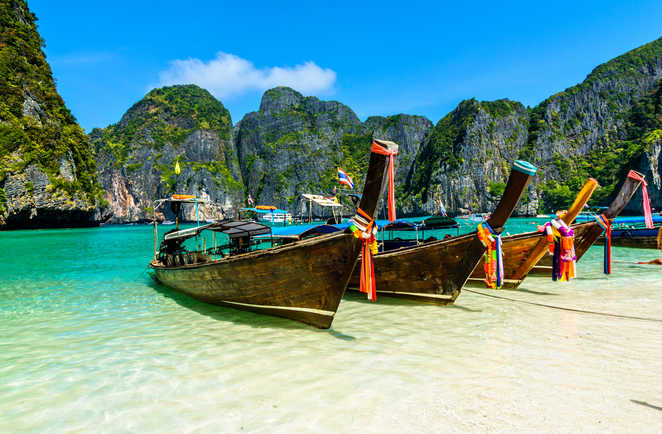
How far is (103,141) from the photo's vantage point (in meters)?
129

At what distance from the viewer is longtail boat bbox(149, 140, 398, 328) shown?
16.3 feet

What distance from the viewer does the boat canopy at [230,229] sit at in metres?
9.62

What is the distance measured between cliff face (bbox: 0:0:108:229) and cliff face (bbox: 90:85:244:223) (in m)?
54.5

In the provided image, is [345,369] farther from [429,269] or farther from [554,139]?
[554,139]

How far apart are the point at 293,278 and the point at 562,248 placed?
6.56 m

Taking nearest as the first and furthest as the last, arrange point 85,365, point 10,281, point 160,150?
point 85,365
point 10,281
point 160,150

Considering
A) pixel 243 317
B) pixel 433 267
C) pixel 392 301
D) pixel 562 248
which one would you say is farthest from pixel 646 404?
pixel 243 317

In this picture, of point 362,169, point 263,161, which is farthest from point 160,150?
point 362,169

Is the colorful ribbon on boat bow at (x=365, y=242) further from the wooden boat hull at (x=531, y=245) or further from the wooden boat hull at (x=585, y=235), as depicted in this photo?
the wooden boat hull at (x=585, y=235)

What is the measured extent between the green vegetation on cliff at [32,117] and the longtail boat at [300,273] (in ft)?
189

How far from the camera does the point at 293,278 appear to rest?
596 cm

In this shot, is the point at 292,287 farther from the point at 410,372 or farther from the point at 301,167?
the point at 301,167

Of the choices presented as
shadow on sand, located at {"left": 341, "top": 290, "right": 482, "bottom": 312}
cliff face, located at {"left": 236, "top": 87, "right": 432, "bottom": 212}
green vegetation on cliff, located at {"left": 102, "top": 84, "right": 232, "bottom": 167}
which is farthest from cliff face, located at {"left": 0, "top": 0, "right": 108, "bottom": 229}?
cliff face, located at {"left": 236, "top": 87, "right": 432, "bottom": 212}

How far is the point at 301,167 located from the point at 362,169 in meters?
28.6
